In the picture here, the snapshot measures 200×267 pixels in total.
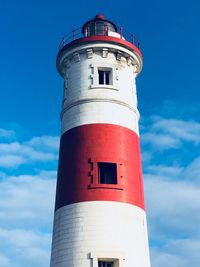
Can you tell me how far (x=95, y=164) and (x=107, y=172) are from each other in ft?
2.27

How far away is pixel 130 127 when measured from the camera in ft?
65.7

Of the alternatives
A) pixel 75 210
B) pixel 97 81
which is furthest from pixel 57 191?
pixel 97 81

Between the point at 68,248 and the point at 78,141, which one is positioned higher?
the point at 78,141

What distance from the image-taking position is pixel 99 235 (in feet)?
56.1

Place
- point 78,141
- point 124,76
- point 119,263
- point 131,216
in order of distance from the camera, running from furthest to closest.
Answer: point 124,76
point 78,141
point 131,216
point 119,263

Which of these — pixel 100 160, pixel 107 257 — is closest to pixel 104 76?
pixel 100 160

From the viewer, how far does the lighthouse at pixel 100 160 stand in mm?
17203

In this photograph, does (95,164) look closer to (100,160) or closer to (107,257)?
(100,160)

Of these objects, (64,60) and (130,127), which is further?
(64,60)

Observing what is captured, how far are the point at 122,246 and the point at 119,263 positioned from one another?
69cm

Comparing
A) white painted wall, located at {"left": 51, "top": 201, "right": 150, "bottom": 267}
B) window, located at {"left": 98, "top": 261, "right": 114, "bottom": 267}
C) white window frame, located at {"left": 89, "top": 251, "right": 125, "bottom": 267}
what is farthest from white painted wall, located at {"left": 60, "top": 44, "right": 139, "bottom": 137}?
window, located at {"left": 98, "top": 261, "right": 114, "bottom": 267}

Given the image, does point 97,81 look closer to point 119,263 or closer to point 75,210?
point 75,210

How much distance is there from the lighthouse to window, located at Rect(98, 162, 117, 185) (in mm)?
42

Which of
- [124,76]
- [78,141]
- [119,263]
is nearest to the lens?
[119,263]
